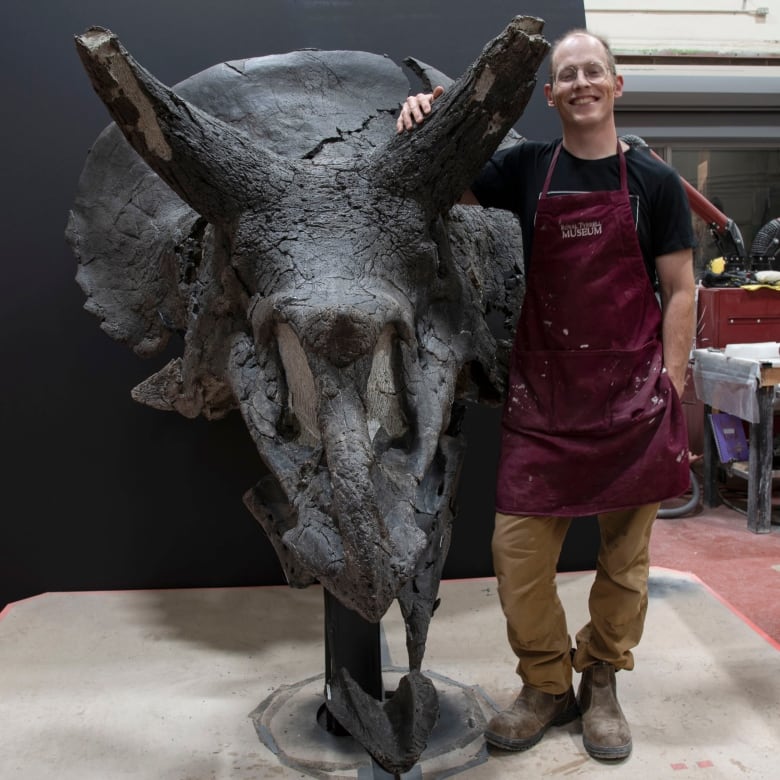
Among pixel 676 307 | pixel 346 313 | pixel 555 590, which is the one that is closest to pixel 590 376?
pixel 676 307

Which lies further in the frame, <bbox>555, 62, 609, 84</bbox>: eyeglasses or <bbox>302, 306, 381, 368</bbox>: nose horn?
<bbox>555, 62, 609, 84</bbox>: eyeglasses

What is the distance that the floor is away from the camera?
2.31m

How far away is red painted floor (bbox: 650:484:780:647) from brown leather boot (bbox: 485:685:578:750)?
1245 millimetres

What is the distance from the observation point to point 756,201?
506 centimetres

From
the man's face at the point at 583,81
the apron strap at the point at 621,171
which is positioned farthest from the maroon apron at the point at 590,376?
the man's face at the point at 583,81

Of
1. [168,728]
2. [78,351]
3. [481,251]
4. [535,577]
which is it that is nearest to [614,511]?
[535,577]

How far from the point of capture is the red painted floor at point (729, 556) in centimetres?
366

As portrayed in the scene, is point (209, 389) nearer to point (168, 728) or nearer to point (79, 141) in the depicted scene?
point (168, 728)

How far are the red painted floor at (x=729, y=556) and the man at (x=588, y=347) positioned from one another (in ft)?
4.72

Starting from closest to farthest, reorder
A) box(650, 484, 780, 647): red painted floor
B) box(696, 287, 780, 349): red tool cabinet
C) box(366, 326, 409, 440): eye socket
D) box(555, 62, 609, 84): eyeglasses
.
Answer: box(366, 326, 409, 440): eye socket, box(555, 62, 609, 84): eyeglasses, box(650, 484, 780, 647): red painted floor, box(696, 287, 780, 349): red tool cabinet

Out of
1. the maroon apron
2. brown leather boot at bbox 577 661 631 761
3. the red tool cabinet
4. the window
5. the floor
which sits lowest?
the floor

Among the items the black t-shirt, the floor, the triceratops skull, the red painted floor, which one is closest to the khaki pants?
the floor

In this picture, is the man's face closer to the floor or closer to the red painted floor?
the floor

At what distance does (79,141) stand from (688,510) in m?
3.74
